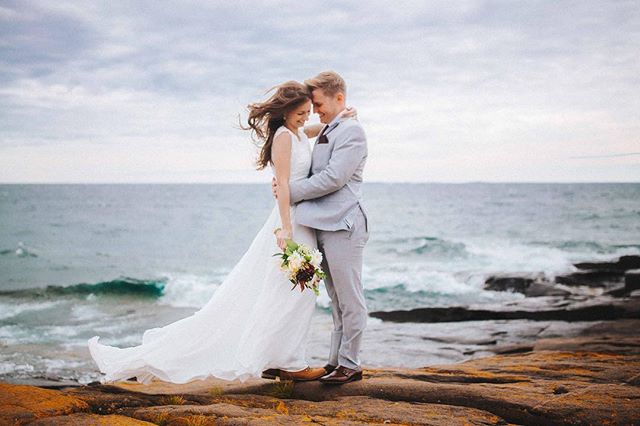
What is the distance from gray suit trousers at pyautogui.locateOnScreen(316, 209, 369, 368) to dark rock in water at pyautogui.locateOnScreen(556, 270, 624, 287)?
1451cm

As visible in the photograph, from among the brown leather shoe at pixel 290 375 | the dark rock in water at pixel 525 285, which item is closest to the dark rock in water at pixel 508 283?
the dark rock in water at pixel 525 285

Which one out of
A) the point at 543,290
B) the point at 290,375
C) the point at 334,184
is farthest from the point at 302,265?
the point at 543,290

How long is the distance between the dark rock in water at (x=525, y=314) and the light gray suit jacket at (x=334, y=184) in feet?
29.1

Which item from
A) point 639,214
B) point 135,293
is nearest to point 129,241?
point 135,293

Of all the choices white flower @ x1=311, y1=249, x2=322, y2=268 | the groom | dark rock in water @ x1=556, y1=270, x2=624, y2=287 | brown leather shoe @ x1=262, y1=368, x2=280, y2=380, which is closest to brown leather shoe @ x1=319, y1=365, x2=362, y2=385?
the groom

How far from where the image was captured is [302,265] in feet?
Answer: 14.4

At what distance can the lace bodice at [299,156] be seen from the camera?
4.81 m

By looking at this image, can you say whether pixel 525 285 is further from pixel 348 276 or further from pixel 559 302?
pixel 348 276

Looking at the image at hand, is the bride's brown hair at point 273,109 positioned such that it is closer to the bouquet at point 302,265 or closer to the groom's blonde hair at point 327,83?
the groom's blonde hair at point 327,83

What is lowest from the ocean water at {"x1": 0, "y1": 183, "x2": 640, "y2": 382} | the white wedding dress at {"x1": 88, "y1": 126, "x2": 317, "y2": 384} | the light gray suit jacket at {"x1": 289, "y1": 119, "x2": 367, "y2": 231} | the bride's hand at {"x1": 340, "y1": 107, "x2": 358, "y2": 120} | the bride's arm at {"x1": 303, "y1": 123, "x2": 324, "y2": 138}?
the ocean water at {"x1": 0, "y1": 183, "x2": 640, "y2": 382}

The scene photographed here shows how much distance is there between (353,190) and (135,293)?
53.1 ft

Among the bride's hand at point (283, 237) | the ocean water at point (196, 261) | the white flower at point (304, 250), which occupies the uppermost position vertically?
the bride's hand at point (283, 237)

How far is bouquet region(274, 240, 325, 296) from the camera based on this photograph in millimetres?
4379

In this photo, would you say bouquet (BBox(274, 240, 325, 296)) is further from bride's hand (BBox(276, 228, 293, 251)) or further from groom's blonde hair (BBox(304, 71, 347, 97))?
groom's blonde hair (BBox(304, 71, 347, 97))
